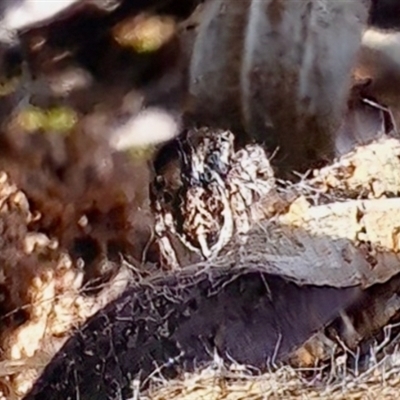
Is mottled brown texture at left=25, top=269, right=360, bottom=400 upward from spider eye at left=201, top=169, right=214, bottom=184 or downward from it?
downward

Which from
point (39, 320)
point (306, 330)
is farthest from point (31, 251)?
point (306, 330)

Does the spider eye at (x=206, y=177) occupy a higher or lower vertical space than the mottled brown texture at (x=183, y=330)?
higher

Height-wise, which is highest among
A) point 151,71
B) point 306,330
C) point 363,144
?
point 151,71

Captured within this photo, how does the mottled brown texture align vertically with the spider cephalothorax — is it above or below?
below

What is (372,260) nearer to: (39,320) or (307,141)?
(307,141)

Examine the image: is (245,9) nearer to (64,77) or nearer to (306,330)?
(64,77)

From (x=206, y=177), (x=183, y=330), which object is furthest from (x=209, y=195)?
(x=183, y=330)

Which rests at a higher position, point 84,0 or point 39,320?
point 84,0

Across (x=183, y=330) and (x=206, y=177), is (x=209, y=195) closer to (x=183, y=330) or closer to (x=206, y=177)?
(x=206, y=177)
